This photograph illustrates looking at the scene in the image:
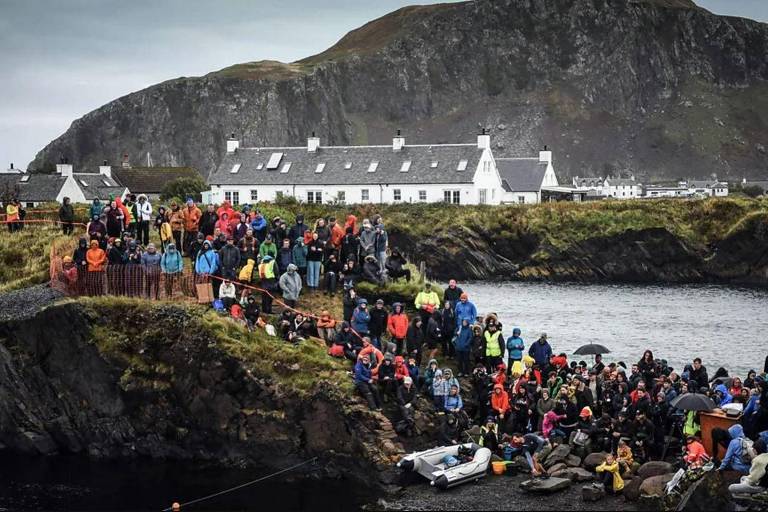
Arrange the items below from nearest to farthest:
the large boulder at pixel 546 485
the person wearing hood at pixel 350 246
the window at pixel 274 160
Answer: the large boulder at pixel 546 485, the person wearing hood at pixel 350 246, the window at pixel 274 160

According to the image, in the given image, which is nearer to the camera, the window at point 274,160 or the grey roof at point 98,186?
the grey roof at point 98,186

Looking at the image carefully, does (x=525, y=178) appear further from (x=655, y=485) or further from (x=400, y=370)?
(x=655, y=485)

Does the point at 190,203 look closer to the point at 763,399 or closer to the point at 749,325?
the point at 763,399

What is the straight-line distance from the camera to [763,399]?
2630cm

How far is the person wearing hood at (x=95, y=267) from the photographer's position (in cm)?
3531

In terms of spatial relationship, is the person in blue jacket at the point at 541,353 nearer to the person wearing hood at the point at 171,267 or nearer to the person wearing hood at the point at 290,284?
the person wearing hood at the point at 290,284

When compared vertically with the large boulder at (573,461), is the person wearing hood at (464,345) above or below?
above

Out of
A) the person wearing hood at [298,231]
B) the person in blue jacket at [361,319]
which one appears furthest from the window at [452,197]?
the person in blue jacket at [361,319]

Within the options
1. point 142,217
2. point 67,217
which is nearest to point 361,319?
point 142,217

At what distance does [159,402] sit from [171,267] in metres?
4.81

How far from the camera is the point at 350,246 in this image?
127ft

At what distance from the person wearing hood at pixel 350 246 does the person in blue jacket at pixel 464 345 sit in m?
5.95

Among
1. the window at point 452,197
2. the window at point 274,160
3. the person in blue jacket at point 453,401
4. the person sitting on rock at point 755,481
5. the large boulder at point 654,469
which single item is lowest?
the large boulder at point 654,469

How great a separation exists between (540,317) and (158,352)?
111ft
